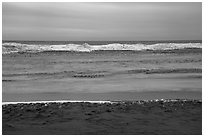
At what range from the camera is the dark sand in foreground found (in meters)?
3.71

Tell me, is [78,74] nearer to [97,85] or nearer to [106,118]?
[97,85]

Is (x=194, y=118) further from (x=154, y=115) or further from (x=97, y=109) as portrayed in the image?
(x=97, y=109)

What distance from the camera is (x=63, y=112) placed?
4367 mm

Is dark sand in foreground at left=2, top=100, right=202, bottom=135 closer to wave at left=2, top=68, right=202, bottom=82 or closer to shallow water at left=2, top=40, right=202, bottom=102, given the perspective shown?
shallow water at left=2, top=40, right=202, bottom=102

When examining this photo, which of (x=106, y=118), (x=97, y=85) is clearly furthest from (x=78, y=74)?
(x=106, y=118)

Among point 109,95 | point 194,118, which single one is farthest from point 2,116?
point 194,118

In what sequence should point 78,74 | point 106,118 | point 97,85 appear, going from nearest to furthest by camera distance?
point 106,118 → point 97,85 → point 78,74

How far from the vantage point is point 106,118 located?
4.11 m

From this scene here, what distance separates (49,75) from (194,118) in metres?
5.52

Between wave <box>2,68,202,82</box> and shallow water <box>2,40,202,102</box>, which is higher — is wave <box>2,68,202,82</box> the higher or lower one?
the higher one

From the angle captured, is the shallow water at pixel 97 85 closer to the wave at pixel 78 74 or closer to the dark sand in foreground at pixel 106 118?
the wave at pixel 78 74

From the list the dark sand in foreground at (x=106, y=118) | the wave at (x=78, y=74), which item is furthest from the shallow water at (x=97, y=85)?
the dark sand in foreground at (x=106, y=118)

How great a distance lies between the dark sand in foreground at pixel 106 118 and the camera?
3.71 metres

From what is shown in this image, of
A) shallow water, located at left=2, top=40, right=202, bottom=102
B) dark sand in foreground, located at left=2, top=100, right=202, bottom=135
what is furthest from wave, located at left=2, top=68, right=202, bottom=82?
dark sand in foreground, located at left=2, top=100, right=202, bottom=135
